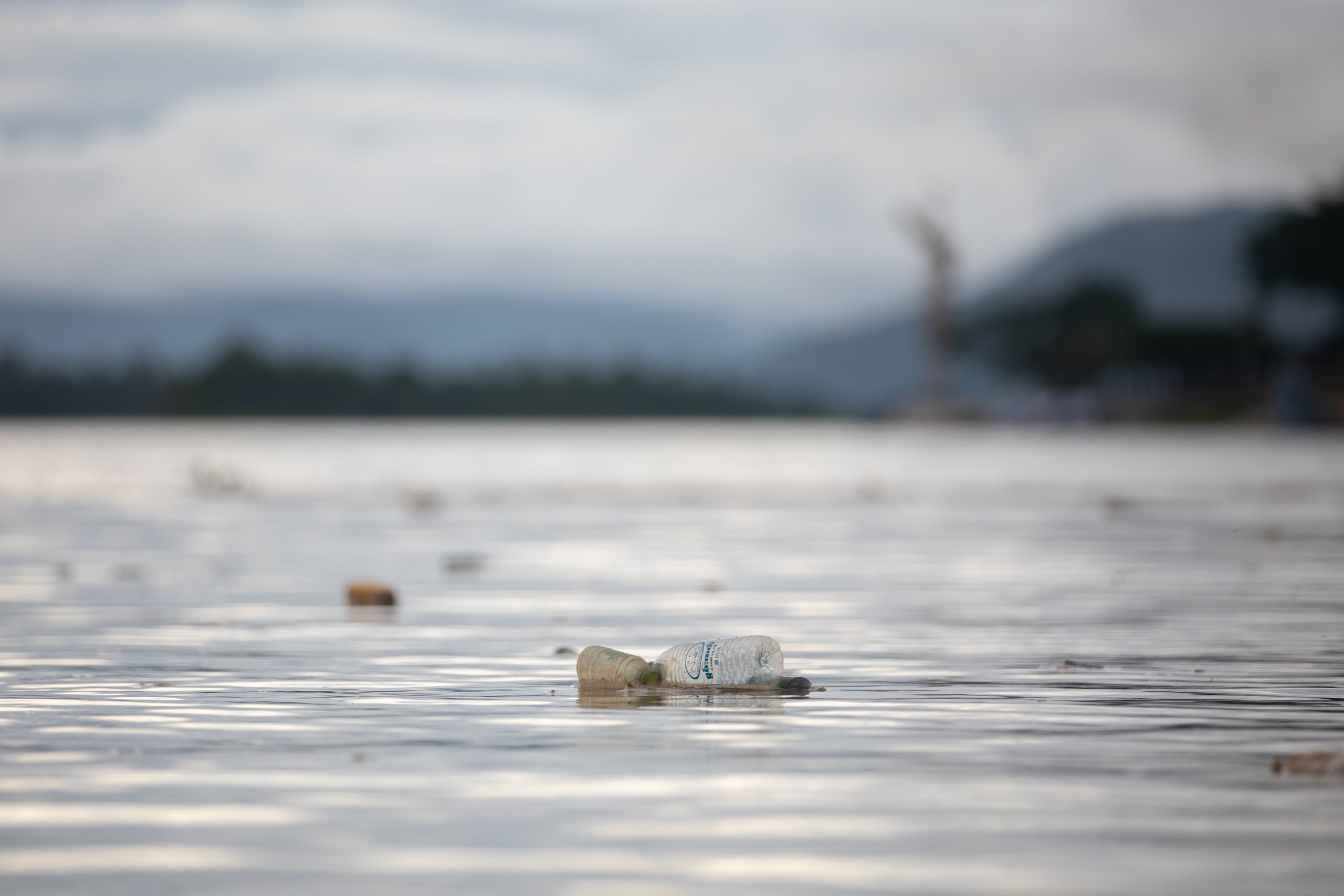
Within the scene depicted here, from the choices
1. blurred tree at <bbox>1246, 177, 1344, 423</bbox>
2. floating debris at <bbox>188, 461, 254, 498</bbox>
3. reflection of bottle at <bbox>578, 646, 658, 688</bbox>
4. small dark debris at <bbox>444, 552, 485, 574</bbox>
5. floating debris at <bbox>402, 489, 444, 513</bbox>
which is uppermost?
blurred tree at <bbox>1246, 177, 1344, 423</bbox>

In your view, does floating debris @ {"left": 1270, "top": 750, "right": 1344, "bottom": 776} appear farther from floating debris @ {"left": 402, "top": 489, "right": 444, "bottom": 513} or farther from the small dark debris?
floating debris @ {"left": 402, "top": 489, "right": 444, "bottom": 513}

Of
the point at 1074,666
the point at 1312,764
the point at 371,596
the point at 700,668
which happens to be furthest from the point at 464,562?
the point at 1312,764

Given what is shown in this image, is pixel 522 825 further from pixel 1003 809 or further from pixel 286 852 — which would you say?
pixel 1003 809

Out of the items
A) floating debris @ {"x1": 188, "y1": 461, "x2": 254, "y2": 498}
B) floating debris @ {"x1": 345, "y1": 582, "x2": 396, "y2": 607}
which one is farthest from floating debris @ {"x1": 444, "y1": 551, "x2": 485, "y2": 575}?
floating debris @ {"x1": 188, "y1": 461, "x2": 254, "y2": 498}

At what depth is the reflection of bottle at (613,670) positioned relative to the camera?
49.8 ft

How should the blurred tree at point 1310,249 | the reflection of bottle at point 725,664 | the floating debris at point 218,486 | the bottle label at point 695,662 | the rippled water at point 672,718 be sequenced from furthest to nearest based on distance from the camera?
the blurred tree at point 1310,249
the floating debris at point 218,486
the bottle label at point 695,662
the reflection of bottle at point 725,664
the rippled water at point 672,718

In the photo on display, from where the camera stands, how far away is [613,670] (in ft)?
49.8

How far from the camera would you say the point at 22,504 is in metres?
52.7

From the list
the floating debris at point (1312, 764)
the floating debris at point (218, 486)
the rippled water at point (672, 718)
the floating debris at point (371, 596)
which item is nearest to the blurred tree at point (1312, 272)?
the floating debris at point (218, 486)

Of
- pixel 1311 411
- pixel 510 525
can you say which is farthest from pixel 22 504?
pixel 1311 411

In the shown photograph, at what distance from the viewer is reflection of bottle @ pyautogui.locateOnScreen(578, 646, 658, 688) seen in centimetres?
1518

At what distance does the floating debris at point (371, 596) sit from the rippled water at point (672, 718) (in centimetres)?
28

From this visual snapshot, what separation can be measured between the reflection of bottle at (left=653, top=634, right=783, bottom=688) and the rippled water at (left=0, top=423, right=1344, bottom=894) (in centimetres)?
48

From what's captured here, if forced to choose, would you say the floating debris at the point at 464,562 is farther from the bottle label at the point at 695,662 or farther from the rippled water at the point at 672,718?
the bottle label at the point at 695,662
